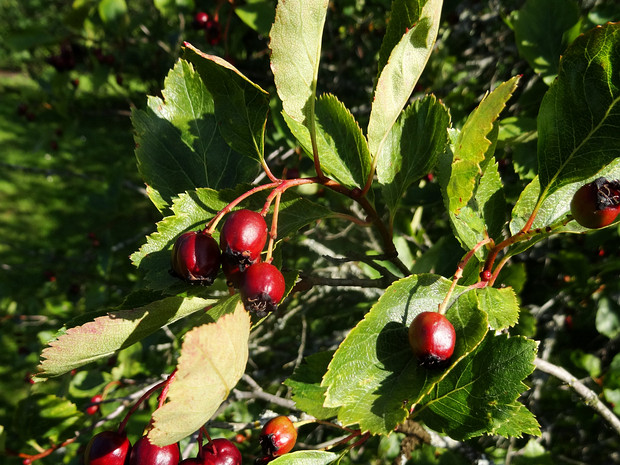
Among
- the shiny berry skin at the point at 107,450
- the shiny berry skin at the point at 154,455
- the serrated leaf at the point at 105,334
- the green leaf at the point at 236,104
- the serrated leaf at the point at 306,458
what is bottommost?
the serrated leaf at the point at 306,458

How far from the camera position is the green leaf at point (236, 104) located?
1046mm

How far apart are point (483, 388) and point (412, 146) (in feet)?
1.82

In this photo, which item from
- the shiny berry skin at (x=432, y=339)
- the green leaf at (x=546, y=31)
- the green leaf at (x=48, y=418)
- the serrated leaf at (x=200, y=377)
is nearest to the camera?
the serrated leaf at (x=200, y=377)

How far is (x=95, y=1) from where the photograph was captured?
3.43 m

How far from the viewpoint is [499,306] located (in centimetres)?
101

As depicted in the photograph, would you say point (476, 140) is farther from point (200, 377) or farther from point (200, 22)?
point (200, 22)

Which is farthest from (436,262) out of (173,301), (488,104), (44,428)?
(44,428)

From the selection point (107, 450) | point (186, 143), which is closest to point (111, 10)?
point (186, 143)

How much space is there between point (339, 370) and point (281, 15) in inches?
26.1

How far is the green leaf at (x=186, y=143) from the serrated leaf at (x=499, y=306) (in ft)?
2.02

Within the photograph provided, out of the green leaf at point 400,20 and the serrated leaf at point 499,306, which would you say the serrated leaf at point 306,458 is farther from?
the green leaf at point 400,20

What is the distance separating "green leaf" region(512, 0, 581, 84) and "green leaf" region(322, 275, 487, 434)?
4.08 ft

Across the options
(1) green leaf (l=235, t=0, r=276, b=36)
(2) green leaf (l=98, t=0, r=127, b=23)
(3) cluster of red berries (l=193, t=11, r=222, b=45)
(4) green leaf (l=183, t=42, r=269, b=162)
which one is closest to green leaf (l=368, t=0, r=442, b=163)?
(4) green leaf (l=183, t=42, r=269, b=162)

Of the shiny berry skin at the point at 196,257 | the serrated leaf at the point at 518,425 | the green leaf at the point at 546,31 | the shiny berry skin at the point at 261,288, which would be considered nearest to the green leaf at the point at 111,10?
the green leaf at the point at 546,31
